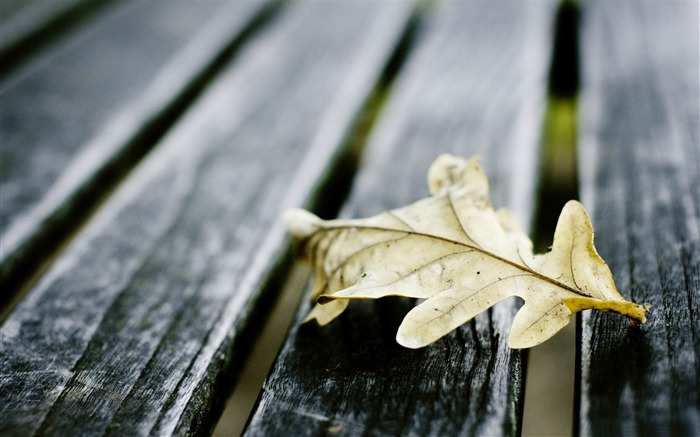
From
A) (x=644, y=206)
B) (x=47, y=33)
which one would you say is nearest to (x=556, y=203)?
(x=644, y=206)

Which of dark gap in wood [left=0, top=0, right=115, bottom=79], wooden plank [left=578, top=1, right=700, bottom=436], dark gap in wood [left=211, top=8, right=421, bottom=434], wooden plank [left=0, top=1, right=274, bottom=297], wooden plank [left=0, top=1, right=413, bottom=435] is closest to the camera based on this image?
wooden plank [left=578, top=1, right=700, bottom=436]

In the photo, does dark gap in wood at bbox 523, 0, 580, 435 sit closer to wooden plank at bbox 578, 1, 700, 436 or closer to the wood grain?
wooden plank at bbox 578, 1, 700, 436

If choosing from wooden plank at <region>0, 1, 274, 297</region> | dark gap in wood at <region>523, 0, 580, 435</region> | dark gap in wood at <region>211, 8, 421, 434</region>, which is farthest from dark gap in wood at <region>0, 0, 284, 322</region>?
dark gap in wood at <region>523, 0, 580, 435</region>

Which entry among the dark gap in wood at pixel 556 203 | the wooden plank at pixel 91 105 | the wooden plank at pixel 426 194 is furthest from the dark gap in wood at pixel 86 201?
the dark gap in wood at pixel 556 203

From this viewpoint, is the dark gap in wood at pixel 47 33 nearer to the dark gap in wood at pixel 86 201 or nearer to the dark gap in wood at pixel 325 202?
the dark gap in wood at pixel 86 201

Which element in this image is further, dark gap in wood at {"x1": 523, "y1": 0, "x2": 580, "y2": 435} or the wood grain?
the wood grain

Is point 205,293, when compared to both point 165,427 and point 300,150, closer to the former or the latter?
point 165,427

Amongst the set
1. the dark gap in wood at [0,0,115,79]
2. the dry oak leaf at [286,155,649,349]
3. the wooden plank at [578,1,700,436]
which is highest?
the dry oak leaf at [286,155,649,349]

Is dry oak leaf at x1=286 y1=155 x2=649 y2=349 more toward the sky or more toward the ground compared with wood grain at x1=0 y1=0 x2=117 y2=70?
more toward the sky

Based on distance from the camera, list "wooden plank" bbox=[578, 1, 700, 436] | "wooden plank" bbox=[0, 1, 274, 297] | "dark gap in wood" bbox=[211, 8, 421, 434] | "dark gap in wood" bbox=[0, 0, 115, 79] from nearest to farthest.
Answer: "wooden plank" bbox=[578, 1, 700, 436]
"dark gap in wood" bbox=[211, 8, 421, 434]
"wooden plank" bbox=[0, 1, 274, 297]
"dark gap in wood" bbox=[0, 0, 115, 79]
